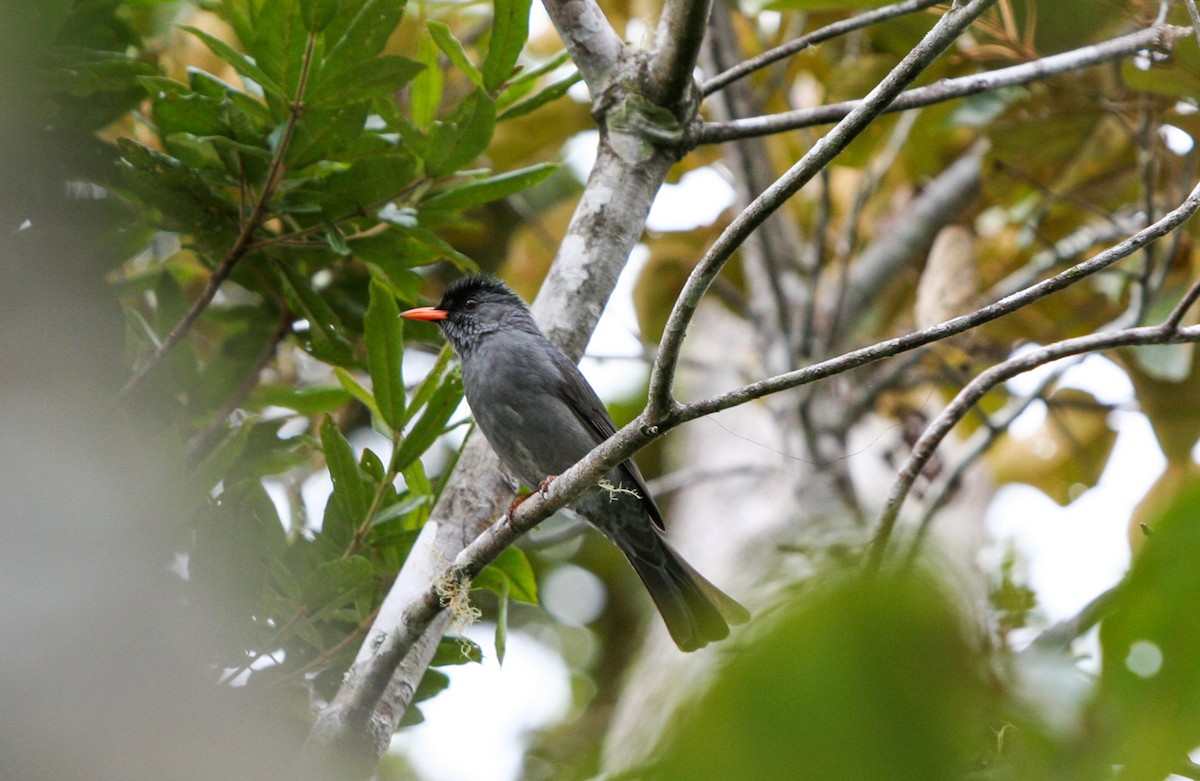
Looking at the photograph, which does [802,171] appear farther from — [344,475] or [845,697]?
[344,475]

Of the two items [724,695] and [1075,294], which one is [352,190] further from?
[1075,294]

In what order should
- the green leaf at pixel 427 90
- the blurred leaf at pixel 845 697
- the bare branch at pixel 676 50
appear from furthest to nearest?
the green leaf at pixel 427 90 → the bare branch at pixel 676 50 → the blurred leaf at pixel 845 697

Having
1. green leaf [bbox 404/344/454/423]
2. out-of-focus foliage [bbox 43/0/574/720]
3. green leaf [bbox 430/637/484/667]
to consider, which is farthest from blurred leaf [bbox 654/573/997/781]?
green leaf [bbox 404/344/454/423]

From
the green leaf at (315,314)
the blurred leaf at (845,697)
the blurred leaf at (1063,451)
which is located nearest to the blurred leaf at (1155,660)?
the blurred leaf at (845,697)

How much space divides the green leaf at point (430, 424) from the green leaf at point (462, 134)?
28.6 inches

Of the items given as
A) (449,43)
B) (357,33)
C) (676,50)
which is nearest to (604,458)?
(676,50)

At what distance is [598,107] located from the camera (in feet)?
11.2

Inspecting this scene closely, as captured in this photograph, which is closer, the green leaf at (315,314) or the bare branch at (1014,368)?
the bare branch at (1014,368)

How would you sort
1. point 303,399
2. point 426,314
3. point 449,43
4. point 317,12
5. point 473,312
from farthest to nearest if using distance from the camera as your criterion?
point 473,312 < point 426,314 < point 303,399 < point 449,43 < point 317,12

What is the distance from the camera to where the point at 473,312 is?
4559mm

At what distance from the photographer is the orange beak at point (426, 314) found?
432 cm

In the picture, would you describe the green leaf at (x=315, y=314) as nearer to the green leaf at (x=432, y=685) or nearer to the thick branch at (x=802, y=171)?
the green leaf at (x=432, y=685)

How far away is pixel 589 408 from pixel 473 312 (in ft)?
2.49

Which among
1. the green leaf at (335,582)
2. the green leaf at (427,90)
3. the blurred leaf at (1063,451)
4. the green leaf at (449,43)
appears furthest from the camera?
the blurred leaf at (1063,451)
